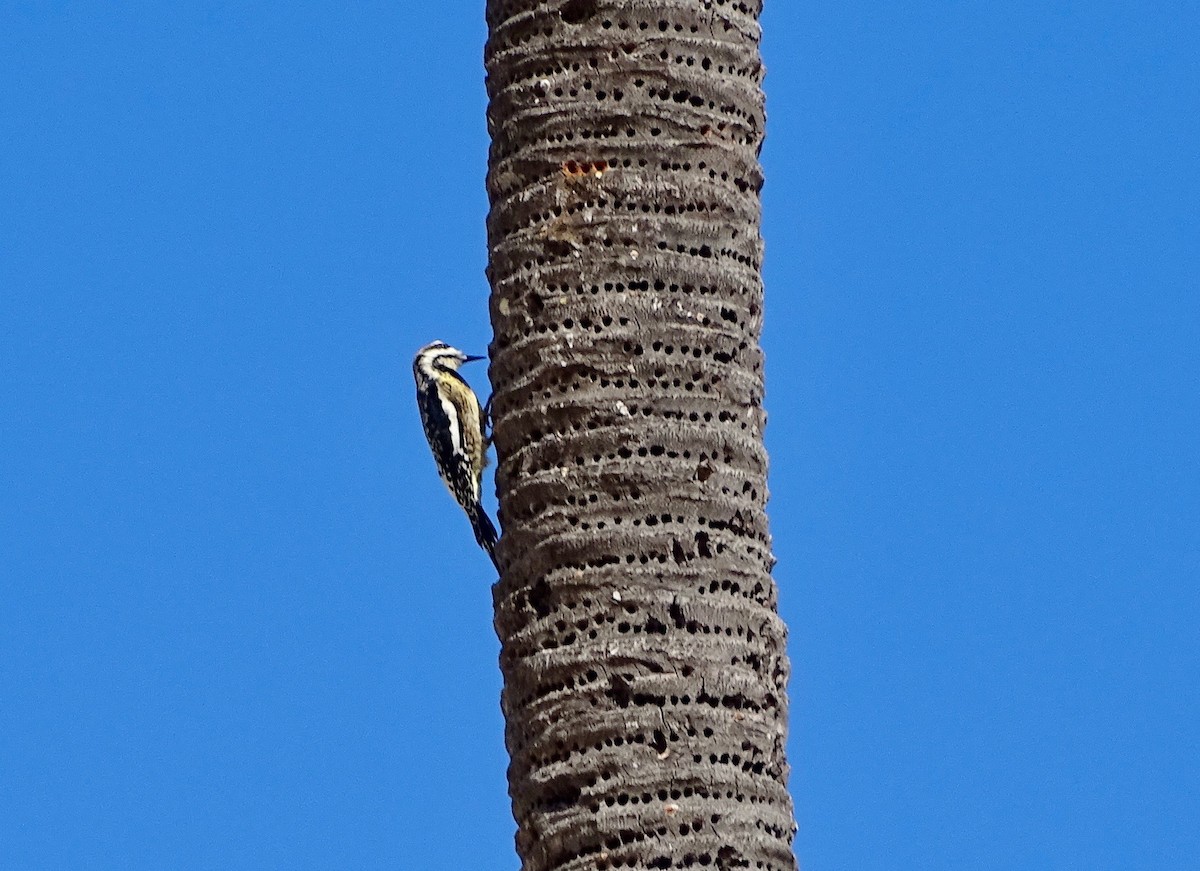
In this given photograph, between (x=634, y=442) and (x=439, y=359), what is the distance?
5.74 m

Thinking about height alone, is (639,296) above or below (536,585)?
above

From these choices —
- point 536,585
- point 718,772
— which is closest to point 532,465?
point 536,585

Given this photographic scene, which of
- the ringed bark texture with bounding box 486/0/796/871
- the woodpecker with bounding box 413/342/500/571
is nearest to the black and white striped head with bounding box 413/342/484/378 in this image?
the woodpecker with bounding box 413/342/500/571

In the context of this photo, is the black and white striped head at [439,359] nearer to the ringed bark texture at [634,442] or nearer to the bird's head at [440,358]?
the bird's head at [440,358]

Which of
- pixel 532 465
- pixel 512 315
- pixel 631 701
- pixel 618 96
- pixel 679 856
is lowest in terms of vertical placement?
pixel 679 856

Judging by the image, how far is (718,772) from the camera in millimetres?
7734

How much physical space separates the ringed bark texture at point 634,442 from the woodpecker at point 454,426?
4.11m

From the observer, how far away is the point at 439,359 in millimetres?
13664

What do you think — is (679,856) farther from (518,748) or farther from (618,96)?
(618,96)

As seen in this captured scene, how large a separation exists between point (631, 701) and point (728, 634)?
0.38 metres

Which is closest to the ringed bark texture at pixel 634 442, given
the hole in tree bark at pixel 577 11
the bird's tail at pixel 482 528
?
the hole in tree bark at pixel 577 11

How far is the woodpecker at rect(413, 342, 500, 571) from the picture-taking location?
41.9 feet

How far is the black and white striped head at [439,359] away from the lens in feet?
44.7

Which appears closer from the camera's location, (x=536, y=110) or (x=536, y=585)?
(x=536, y=585)
